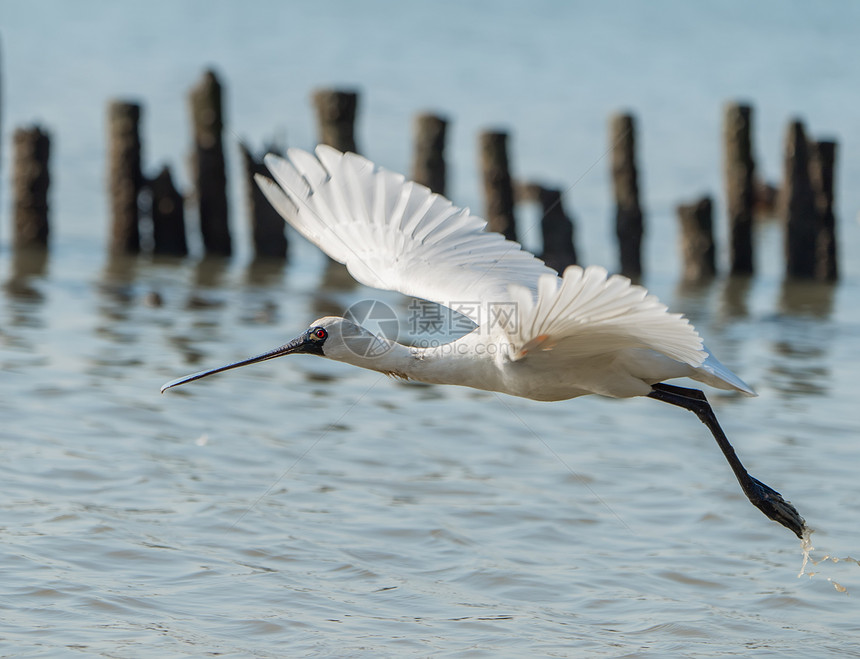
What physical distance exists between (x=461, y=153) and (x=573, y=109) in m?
5.71

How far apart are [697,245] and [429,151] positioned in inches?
163

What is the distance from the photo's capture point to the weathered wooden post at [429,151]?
17156 millimetres

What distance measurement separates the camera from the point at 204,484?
25.6 feet

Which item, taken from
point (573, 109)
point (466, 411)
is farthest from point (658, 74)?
point (466, 411)

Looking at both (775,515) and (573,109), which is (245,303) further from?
(573,109)

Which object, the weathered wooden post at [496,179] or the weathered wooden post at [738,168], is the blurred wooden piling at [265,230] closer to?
the weathered wooden post at [496,179]

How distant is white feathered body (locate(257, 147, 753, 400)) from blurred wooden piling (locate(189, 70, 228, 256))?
10337 mm

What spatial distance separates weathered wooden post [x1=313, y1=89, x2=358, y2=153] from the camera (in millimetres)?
16859

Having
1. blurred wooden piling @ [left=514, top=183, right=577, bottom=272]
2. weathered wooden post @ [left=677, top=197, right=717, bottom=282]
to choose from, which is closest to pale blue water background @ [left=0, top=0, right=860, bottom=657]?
weathered wooden post @ [left=677, top=197, right=717, bottom=282]

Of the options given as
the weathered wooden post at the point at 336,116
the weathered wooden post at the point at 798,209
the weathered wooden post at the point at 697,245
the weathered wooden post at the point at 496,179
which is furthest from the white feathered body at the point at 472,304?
the weathered wooden post at the point at 798,209

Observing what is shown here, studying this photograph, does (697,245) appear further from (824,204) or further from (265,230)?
(265,230)

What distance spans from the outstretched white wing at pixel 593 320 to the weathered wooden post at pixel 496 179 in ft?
36.2

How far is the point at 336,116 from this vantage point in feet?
55.4

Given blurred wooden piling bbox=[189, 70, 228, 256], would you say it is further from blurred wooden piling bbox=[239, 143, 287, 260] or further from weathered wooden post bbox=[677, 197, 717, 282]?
weathered wooden post bbox=[677, 197, 717, 282]
